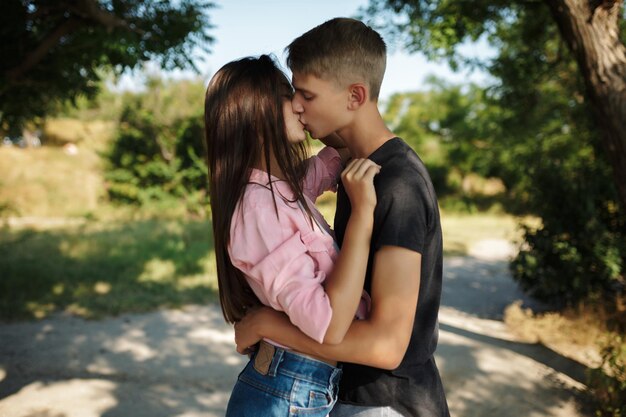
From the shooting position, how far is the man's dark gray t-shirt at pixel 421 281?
1.50 m

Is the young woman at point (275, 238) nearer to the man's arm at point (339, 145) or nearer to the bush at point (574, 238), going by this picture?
the man's arm at point (339, 145)

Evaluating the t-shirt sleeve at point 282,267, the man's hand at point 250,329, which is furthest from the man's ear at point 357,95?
the man's hand at point 250,329

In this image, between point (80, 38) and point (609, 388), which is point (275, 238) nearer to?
point (609, 388)

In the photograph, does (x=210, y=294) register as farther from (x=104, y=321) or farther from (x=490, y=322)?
(x=490, y=322)

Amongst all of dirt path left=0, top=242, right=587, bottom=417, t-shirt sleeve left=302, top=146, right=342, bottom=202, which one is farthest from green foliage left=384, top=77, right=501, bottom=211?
t-shirt sleeve left=302, top=146, right=342, bottom=202

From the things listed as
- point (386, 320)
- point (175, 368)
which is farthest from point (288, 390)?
point (175, 368)

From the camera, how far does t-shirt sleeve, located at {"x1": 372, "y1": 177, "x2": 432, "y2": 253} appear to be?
1453mm

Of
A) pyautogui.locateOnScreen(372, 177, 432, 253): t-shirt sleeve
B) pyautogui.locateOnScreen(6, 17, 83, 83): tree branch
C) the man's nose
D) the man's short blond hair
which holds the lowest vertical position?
pyautogui.locateOnScreen(372, 177, 432, 253): t-shirt sleeve

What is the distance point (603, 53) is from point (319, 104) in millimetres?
3155

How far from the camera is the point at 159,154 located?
18.8 meters

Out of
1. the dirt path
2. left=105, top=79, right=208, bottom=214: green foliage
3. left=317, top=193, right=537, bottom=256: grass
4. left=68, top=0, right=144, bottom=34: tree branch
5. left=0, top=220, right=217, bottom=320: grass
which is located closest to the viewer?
the dirt path

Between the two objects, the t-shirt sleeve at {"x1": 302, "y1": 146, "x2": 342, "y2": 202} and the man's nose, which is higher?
the man's nose

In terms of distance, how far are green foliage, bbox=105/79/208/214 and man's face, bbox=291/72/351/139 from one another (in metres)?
16.4

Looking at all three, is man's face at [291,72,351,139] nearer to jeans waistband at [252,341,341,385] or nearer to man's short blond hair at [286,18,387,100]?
man's short blond hair at [286,18,387,100]
